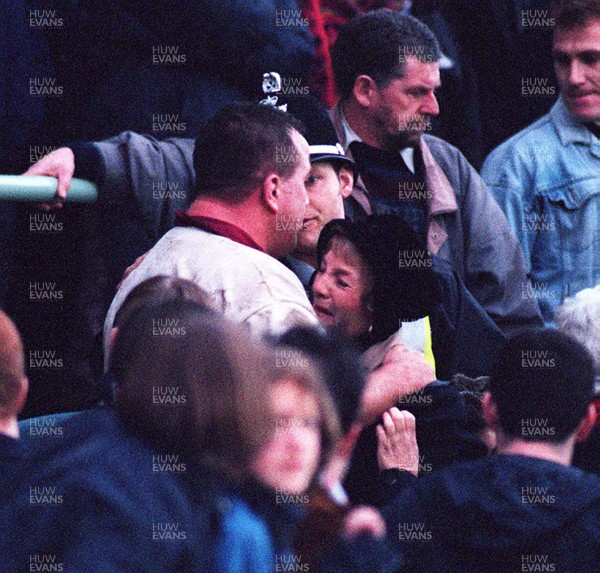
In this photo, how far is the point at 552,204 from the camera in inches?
230

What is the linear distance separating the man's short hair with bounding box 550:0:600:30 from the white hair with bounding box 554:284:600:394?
1619 mm

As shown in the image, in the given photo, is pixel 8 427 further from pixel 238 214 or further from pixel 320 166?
pixel 320 166

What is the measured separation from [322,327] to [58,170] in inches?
41.6

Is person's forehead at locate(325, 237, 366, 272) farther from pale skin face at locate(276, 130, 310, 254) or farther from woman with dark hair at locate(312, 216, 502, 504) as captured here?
pale skin face at locate(276, 130, 310, 254)

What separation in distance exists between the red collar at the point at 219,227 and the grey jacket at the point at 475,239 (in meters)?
1.18

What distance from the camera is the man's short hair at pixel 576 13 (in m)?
6.01

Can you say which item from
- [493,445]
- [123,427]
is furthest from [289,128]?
[123,427]

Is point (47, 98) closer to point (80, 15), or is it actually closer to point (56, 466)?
point (80, 15)

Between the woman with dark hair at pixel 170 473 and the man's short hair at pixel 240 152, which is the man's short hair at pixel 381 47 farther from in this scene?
the woman with dark hair at pixel 170 473

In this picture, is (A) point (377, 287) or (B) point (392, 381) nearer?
(B) point (392, 381)

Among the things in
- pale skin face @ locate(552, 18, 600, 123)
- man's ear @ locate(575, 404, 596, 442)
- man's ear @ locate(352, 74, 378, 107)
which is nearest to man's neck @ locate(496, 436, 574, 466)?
man's ear @ locate(575, 404, 596, 442)

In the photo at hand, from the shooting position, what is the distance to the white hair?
4.59m

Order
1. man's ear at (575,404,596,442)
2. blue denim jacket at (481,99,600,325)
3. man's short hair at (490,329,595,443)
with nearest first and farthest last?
1. man's short hair at (490,329,595,443)
2. man's ear at (575,404,596,442)
3. blue denim jacket at (481,99,600,325)

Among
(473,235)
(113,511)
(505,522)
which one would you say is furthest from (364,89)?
(113,511)
